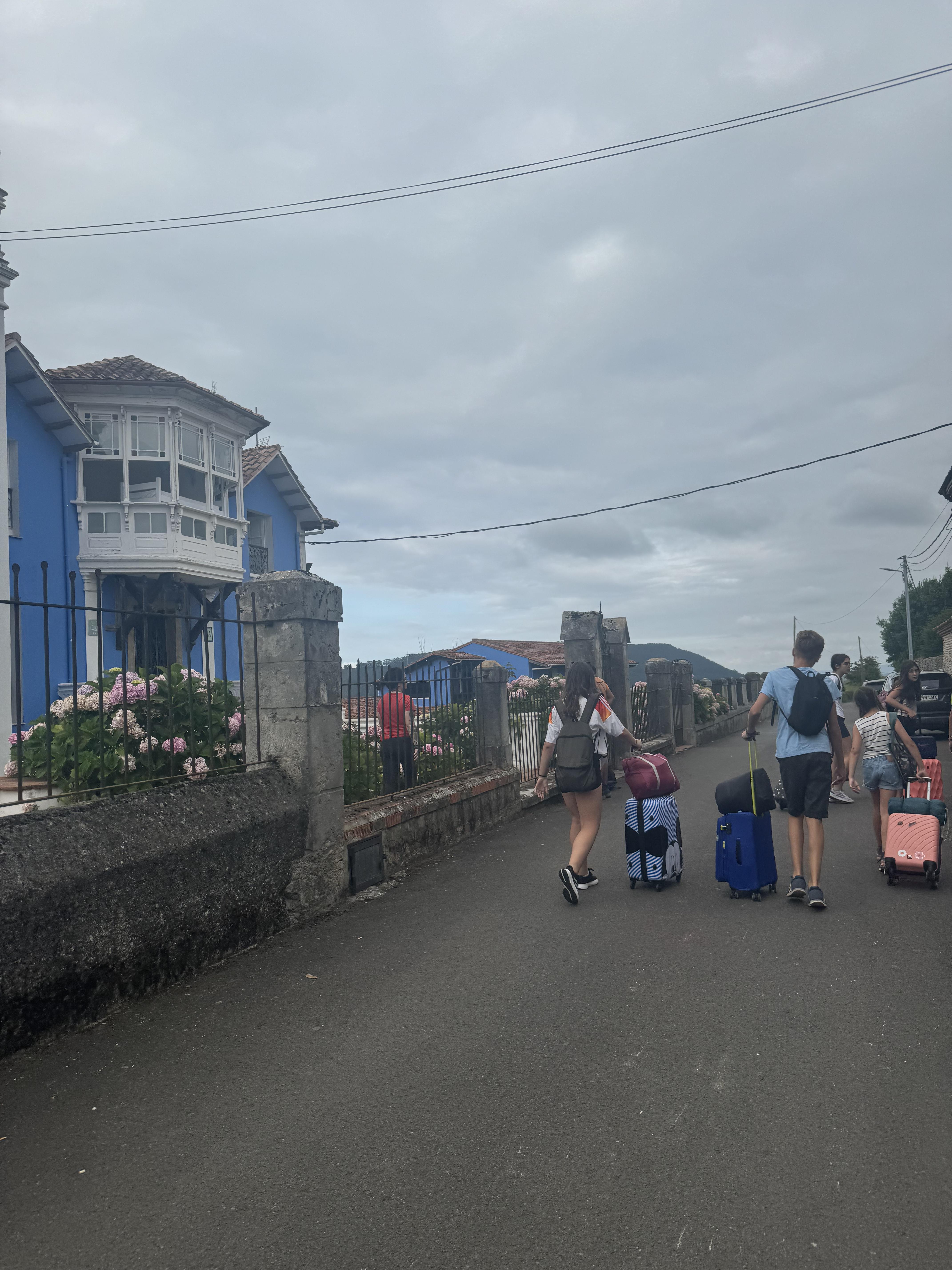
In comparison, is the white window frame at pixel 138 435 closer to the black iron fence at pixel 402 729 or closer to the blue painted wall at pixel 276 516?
the blue painted wall at pixel 276 516

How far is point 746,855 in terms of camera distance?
643cm

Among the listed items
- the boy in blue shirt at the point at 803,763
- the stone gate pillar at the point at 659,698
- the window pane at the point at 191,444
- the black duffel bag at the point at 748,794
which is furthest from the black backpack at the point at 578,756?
the window pane at the point at 191,444

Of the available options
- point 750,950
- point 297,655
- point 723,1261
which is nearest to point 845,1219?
point 723,1261

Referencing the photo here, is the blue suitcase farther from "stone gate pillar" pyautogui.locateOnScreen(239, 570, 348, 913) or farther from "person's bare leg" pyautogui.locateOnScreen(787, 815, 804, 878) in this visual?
"stone gate pillar" pyautogui.locateOnScreen(239, 570, 348, 913)

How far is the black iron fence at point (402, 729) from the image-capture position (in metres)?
8.09

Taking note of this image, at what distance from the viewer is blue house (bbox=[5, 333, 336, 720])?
18.8 m

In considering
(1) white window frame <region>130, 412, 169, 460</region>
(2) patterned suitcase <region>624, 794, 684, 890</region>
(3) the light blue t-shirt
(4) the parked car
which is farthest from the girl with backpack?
(1) white window frame <region>130, 412, 169, 460</region>

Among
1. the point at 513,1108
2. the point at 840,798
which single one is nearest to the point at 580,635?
the point at 840,798

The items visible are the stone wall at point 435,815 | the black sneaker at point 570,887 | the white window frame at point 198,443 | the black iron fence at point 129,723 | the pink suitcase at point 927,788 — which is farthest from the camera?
the white window frame at point 198,443

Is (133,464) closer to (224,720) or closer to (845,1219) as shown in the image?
(224,720)

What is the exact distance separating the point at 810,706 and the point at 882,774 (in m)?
1.69

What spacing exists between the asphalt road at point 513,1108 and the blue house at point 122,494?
14018 mm

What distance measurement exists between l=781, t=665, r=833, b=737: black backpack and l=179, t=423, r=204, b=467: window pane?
18.1 metres

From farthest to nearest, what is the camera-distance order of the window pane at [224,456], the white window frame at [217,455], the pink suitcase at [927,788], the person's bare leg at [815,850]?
the window pane at [224,456]
the white window frame at [217,455]
the pink suitcase at [927,788]
the person's bare leg at [815,850]
